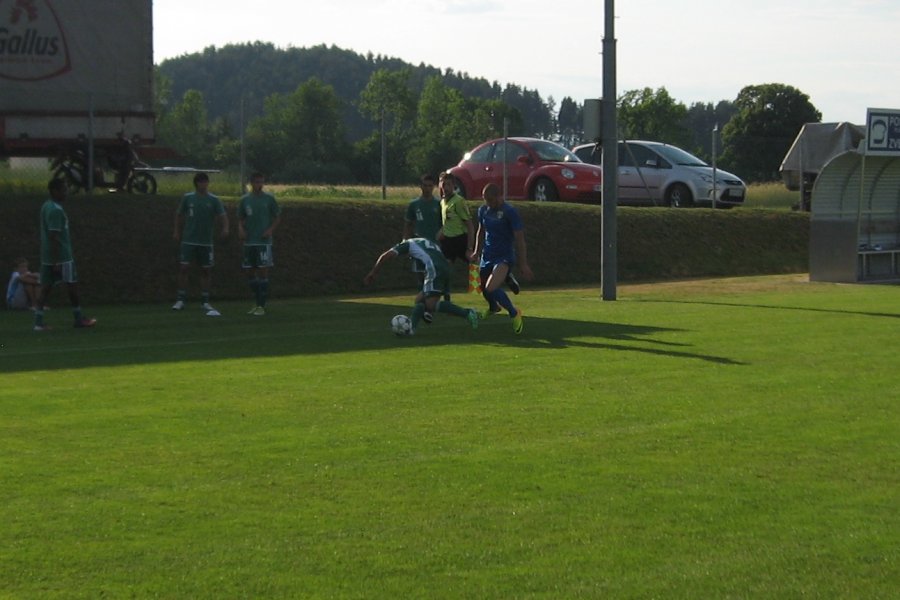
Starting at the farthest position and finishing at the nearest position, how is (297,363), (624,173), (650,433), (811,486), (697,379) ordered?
(624,173) < (297,363) < (697,379) < (650,433) < (811,486)

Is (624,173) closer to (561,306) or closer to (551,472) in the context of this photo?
(561,306)

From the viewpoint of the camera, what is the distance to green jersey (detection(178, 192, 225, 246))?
1938cm

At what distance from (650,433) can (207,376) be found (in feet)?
15.1

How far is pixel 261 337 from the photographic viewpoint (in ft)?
53.7

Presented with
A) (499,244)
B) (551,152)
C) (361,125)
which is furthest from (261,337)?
(361,125)

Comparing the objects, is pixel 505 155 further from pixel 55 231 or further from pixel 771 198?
pixel 771 198

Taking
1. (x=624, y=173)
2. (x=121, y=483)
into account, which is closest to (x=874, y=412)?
(x=121, y=483)

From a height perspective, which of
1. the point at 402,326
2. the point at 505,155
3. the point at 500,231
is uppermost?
the point at 505,155

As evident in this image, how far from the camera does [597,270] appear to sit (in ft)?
93.6

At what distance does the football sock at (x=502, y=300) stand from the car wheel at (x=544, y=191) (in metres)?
15.5

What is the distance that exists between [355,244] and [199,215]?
6.84 m

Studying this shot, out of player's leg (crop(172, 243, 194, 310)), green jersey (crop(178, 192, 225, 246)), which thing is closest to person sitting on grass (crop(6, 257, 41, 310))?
player's leg (crop(172, 243, 194, 310))

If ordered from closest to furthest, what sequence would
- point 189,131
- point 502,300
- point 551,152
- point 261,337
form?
point 502,300 < point 261,337 < point 551,152 < point 189,131

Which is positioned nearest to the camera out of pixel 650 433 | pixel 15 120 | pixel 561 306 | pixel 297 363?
pixel 650 433
